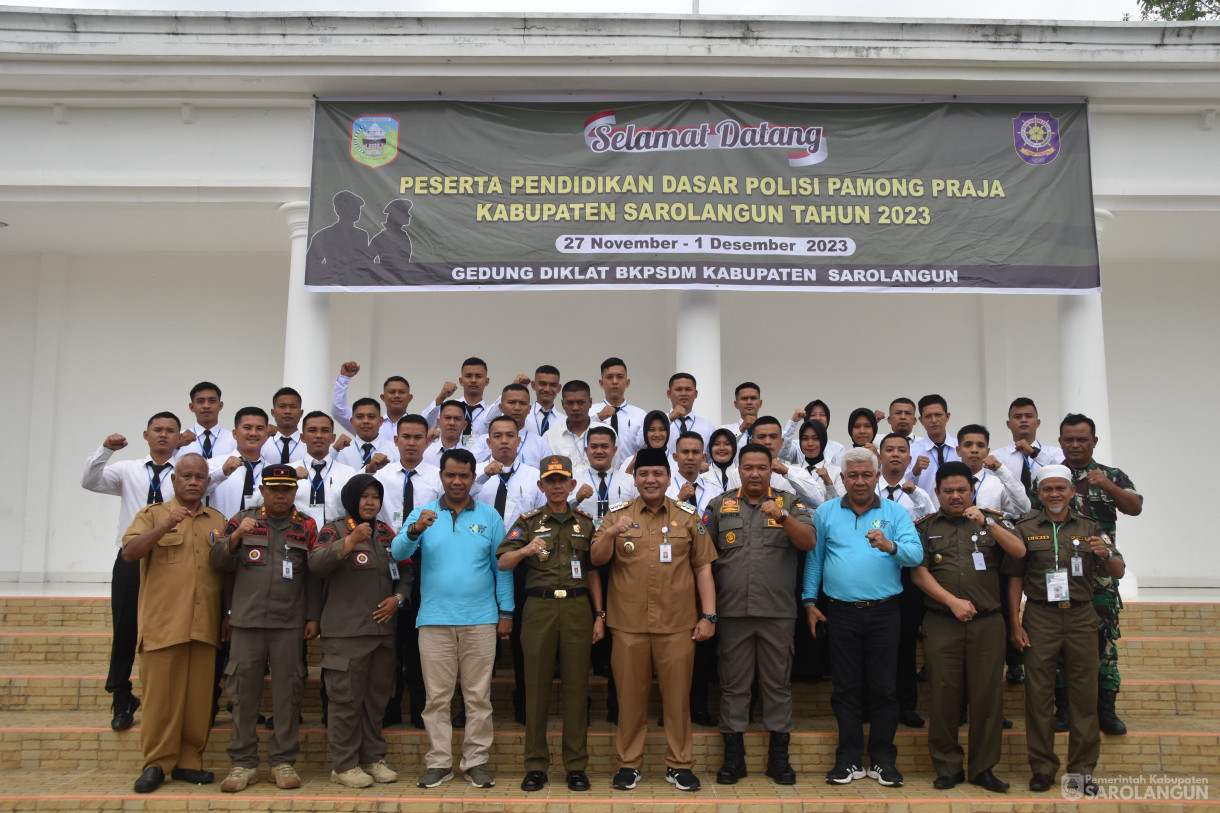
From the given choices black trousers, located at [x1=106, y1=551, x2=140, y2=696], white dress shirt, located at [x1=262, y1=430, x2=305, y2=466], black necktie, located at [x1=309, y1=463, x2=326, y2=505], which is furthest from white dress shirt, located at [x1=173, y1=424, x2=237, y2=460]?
black trousers, located at [x1=106, y1=551, x2=140, y2=696]

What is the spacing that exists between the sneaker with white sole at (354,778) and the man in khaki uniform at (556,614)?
0.82m

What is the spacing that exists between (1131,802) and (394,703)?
4.01 meters

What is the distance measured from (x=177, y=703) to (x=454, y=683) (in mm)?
1436

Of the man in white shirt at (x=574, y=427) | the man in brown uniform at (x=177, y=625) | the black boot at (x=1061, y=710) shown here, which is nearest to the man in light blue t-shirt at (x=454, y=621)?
the man in brown uniform at (x=177, y=625)

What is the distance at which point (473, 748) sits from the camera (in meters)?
5.02

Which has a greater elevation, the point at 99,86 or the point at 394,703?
the point at 99,86

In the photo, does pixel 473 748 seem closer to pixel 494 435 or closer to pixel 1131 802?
pixel 494 435

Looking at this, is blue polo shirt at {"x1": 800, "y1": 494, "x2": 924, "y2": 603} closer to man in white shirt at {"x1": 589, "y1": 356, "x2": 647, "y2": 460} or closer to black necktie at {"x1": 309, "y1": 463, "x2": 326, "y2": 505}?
man in white shirt at {"x1": 589, "y1": 356, "x2": 647, "y2": 460}

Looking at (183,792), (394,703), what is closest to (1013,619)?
(394,703)

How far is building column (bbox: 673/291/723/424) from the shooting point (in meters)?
7.77

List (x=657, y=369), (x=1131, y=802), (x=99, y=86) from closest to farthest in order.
Result: 1. (x=1131, y=802)
2. (x=99, y=86)
3. (x=657, y=369)

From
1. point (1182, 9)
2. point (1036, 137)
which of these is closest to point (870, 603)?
point (1036, 137)

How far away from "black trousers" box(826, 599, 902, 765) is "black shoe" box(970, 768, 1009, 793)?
43 cm

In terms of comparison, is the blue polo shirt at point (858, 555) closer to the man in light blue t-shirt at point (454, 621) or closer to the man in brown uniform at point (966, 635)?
the man in brown uniform at point (966, 635)
